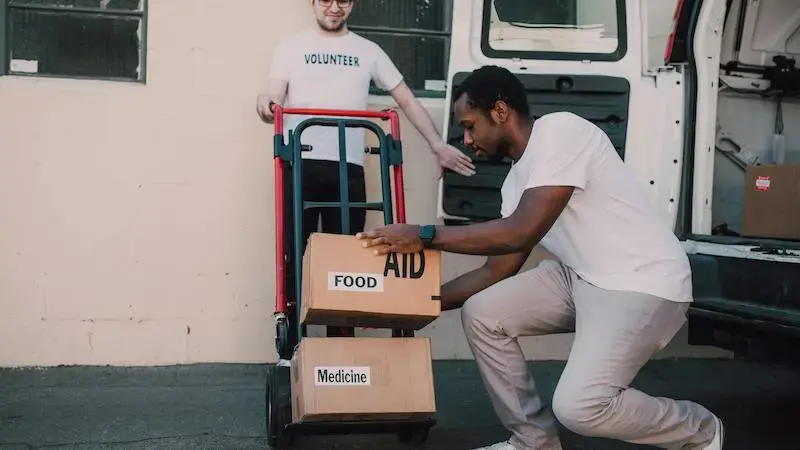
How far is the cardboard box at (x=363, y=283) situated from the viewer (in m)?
3.22

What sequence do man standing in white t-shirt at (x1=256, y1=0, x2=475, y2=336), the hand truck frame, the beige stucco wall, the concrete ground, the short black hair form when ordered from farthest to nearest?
1. the beige stucco wall
2. man standing in white t-shirt at (x1=256, y1=0, x2=475, y2=336)
3. the concrete ground
4. the hand truck frame
5. the short black hair

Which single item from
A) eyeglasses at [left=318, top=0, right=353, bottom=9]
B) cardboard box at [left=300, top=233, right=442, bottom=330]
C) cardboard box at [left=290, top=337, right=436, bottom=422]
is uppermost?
eyeglasses at [left=318, top=0, right=353, bottom=9]

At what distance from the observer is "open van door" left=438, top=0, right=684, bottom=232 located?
4.46m

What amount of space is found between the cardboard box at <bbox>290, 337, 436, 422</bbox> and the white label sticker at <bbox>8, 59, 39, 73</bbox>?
8.12ft

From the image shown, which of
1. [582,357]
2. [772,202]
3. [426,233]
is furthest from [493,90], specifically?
[772,202]

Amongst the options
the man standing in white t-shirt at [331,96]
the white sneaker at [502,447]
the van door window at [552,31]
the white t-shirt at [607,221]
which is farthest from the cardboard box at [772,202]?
the white sneaker at [502,447]

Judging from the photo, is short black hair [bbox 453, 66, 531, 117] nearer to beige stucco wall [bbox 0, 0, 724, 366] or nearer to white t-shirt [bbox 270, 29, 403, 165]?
white t-shirt [bbox 270, 29, 403, 165]

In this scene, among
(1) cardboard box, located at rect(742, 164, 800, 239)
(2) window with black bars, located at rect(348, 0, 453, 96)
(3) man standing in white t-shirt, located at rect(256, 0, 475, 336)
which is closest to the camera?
(1) cardboard box, located at rect(742, 164, 800, 239)

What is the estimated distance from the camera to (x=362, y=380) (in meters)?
3.38

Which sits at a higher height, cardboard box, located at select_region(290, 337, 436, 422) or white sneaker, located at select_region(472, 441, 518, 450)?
cardboard box, located at select_region(290, 337, 436, 422)

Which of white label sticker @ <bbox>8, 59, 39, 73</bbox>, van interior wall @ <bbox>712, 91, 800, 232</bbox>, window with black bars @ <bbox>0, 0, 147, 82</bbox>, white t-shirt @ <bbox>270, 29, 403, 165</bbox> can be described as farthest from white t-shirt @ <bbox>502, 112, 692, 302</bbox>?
white label sticker @ <bbox>8, 59, 39, 73</bbox>

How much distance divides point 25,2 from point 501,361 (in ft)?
10.5

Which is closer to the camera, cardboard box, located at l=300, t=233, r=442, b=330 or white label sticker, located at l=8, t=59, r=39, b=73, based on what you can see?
cardboard box, located at l=300, t=233, r=442, b=330

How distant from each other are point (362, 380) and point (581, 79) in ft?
6.51
